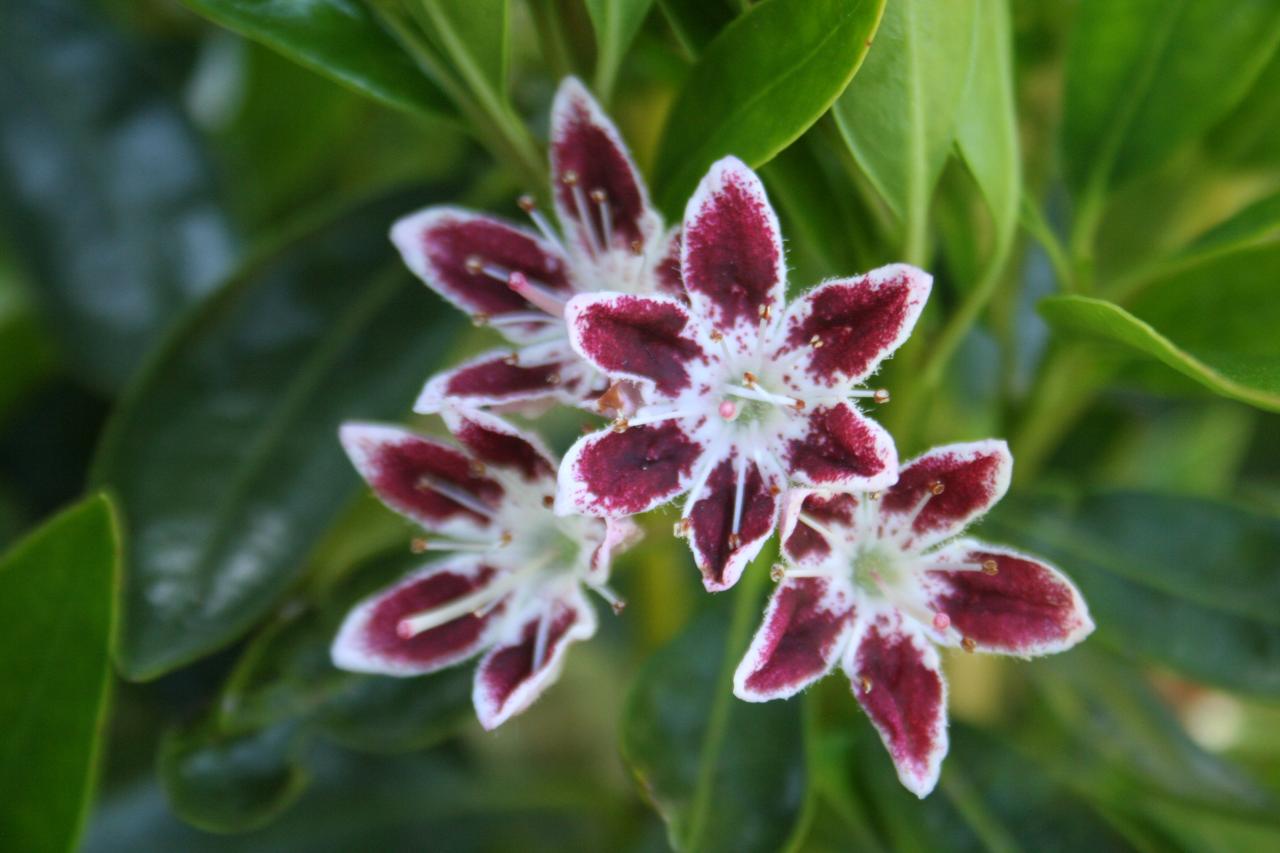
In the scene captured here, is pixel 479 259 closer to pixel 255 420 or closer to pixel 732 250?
pixel 732 250

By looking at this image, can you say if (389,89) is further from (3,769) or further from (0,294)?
(0,294)

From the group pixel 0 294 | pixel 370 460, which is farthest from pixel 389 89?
pixel 0 294

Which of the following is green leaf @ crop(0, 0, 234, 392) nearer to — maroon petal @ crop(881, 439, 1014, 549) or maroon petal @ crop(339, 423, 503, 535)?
maroon petal @ crop(339, 423, 503, 535)

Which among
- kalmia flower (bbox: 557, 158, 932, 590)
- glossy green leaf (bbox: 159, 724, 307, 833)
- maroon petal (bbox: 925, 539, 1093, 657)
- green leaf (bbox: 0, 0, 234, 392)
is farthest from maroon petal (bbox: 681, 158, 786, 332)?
green leaf (bbox: 0, 0, 234, 392)

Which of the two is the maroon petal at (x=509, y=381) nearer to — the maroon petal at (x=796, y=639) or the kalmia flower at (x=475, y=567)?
the kalmia flower at (x=475, y=567)

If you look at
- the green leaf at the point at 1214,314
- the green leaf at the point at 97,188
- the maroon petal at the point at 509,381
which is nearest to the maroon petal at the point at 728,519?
the maroon petal at the point at 509,381

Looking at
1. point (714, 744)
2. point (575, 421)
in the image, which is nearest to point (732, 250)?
Answer: point (714, 744)

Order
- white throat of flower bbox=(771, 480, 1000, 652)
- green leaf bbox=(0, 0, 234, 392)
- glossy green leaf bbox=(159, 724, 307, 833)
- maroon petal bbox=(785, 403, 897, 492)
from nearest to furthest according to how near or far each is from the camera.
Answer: maroon petal bbox=(785, 403, 897, 492) < white throat of flower bbox=(771, 480, 1000, 652) < glossy green leaf bbox=(159, 724, 307, 833) < green leaf bbox=(0, 0, 234, 392)
